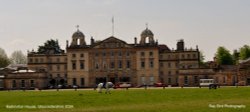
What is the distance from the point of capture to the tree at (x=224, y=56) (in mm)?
127156

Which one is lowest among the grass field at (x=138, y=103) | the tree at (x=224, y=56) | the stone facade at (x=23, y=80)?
the grass field at (x=138, y=103)

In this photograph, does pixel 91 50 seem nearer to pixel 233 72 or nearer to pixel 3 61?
pixel 233 72

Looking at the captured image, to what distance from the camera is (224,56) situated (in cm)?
12862

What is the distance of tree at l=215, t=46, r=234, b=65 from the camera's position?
127156mm

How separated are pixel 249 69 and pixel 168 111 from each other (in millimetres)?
69062

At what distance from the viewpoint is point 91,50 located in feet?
327

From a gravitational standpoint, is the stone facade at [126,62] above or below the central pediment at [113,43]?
below

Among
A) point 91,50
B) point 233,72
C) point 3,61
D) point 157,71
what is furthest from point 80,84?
point 3,61

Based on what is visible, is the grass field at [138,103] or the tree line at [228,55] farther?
the tree line at [228,55]

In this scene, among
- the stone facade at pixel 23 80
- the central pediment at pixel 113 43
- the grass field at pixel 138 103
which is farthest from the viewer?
the central pediment at pixel 113 43

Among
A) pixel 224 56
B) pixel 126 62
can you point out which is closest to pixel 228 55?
pixel 224 56

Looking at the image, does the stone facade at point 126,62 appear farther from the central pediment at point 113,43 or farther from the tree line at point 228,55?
the tree line at point 228,55

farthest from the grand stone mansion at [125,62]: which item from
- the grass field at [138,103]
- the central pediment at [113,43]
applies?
the grass field at [138,103]

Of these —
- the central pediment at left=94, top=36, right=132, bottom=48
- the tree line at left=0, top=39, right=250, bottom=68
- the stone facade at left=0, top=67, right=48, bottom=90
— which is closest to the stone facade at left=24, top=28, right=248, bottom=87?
the central pediment at left=94, top=36, right=132, bottom=48
